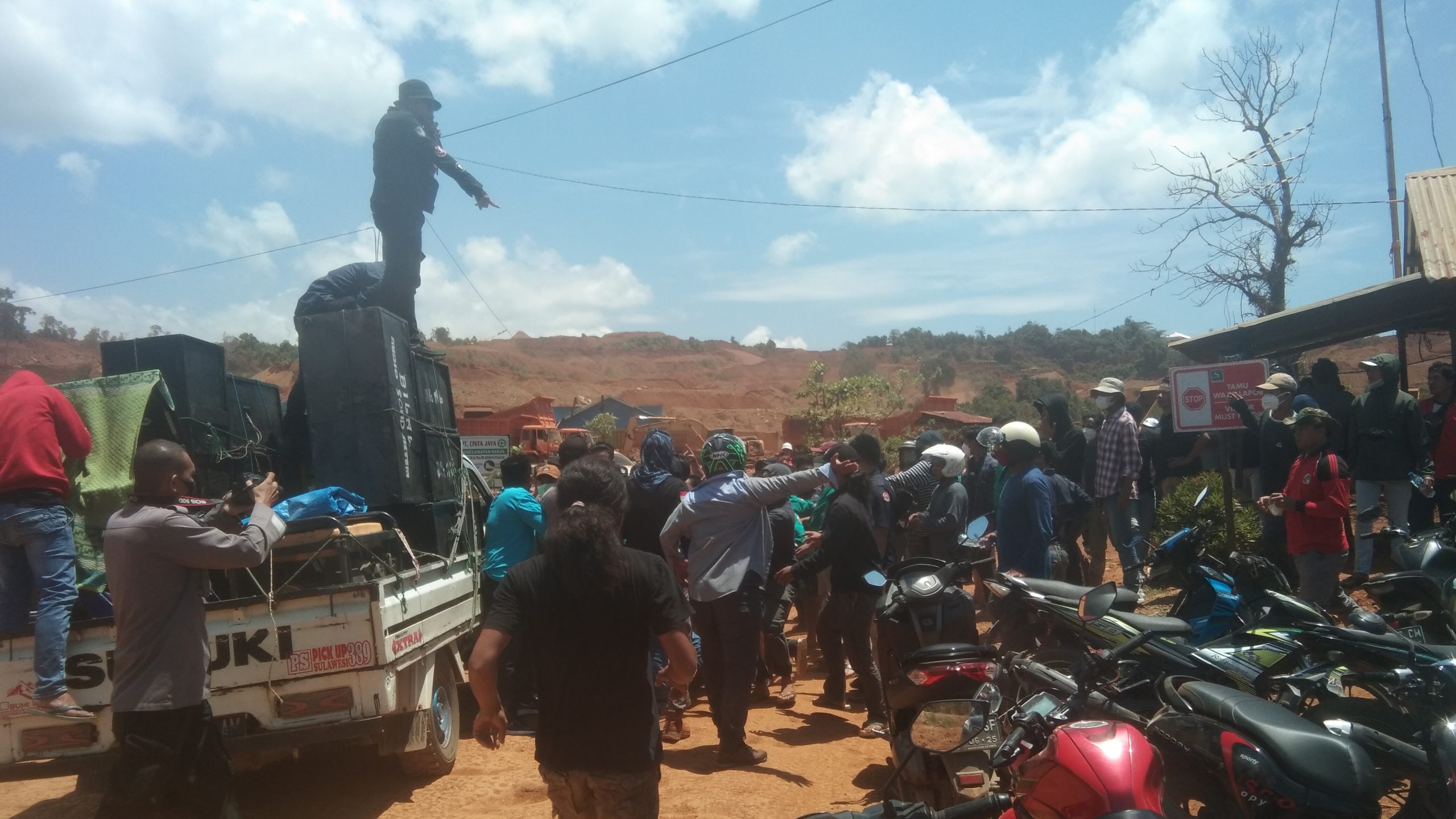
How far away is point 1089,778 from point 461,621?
4529 millimetres

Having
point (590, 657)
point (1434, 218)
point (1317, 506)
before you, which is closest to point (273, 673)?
point (590, 657)

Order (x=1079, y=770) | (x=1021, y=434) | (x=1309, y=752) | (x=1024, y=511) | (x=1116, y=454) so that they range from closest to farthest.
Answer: (x=1079, y=770) < (x=1309, y=752) < (x=1024, y=511) < (x=1021, y=434) < (x=1116, y=454)

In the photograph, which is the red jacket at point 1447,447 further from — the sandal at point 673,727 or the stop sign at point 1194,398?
the sandal at point 673,727

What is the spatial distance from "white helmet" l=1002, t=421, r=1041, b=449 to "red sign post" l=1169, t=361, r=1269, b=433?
2.59 m

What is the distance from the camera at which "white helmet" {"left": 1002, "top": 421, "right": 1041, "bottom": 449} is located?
6.03 metres

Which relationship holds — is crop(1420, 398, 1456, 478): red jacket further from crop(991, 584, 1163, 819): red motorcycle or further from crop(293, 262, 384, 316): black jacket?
crop(293, 262, 384, 316): black jacket

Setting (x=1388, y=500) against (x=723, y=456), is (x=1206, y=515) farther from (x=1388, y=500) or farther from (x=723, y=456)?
(x=723, y=456)

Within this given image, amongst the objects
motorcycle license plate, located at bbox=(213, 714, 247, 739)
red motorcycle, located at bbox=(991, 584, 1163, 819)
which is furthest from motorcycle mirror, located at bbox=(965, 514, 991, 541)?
motorcycle license plate, located at bbox=(213, 714, 247, 739)

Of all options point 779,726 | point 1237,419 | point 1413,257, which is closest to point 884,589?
point 779,726

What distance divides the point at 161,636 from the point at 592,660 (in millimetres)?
1956

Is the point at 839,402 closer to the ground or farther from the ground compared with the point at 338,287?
closer to the ground

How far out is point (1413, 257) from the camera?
15.8m

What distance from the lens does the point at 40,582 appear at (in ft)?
15.0

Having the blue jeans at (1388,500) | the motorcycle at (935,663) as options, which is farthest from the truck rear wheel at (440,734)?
the blue jeans at (1388,500)
